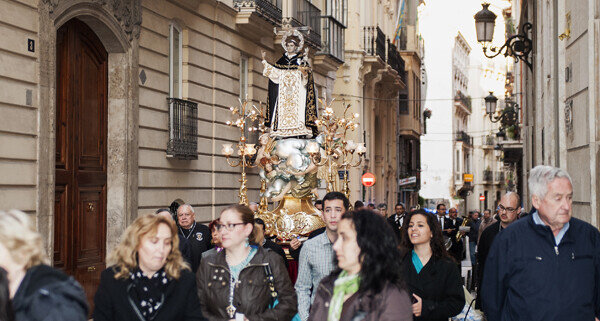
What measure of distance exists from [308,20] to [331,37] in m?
2.32

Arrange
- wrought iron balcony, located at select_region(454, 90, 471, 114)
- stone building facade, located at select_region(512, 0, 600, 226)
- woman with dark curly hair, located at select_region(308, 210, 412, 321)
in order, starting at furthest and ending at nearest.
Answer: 1. wrought iron balcony, located at select_region(454, 90, 471, 114)
2. stone building facade, located at select_region(512, 0, 600, 226)
3. woman with dark curly hair, located at select_region(308, 210, 412, 321)

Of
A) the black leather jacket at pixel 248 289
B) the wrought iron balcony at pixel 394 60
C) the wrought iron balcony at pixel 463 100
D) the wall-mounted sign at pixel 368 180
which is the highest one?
the wrought iron balcony at pixel 463 100

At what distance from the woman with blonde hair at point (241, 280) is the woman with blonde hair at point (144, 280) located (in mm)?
790

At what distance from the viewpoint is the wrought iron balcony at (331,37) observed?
28078mm

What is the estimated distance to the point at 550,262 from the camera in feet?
21.7

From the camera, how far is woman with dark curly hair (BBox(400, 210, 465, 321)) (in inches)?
298

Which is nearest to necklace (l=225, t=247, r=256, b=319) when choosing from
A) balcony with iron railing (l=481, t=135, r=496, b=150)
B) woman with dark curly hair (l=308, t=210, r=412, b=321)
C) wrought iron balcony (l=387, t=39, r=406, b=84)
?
woman with dark curly hair (l=308, t=210, r=412, b=321)

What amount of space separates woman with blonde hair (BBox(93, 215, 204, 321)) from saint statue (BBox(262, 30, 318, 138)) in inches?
424

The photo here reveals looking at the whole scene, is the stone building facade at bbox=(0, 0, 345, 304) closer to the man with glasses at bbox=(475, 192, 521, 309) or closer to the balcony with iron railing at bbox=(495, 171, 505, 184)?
the man with glasses at bbox=(475, 192, 521, 309)

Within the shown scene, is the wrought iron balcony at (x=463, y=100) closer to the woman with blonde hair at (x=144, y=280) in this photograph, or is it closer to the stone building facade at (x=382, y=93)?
the stone building facade at (x=382, y=93)

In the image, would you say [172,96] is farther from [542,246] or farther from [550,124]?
[542,246]

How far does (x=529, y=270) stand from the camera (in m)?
6.64

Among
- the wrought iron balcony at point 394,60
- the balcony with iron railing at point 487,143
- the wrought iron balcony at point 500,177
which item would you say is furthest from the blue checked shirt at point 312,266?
the wrought iron balcony at point 500,177

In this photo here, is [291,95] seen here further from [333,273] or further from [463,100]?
[463,100]
